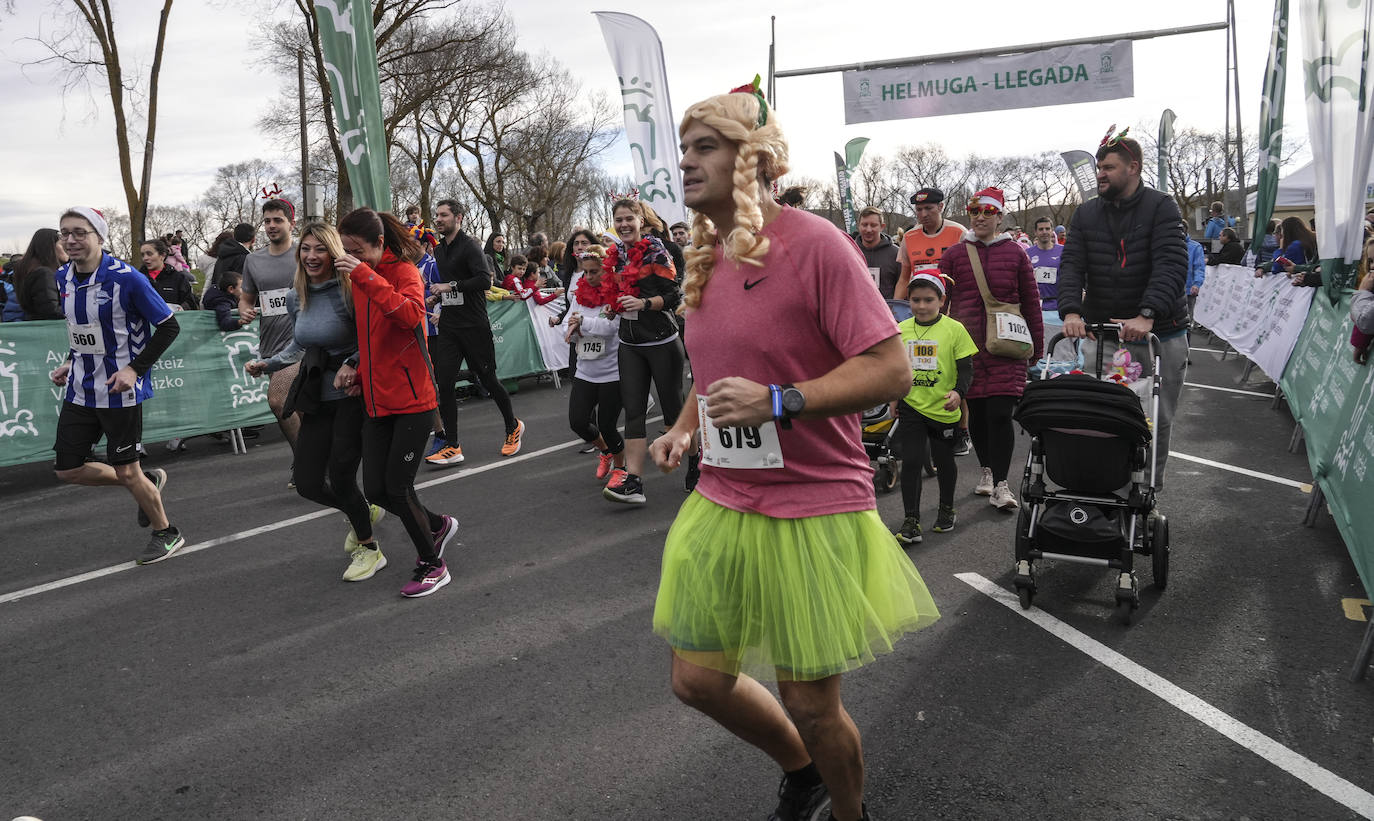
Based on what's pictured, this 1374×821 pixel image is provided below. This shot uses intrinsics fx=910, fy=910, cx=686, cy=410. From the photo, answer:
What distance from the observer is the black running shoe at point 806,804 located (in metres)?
2.44

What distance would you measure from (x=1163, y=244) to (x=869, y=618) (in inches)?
149

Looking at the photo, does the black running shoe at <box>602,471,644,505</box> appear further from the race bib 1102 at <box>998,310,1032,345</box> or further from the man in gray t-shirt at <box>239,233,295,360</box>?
the race bib 1102 at <box>998,310,1032,345</box>

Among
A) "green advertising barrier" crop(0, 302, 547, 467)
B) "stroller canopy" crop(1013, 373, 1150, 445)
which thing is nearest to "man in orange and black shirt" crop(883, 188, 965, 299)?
"stroller canopy" crop(1013, 373, 1150, 445)

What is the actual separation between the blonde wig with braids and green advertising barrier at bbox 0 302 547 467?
7555 mm

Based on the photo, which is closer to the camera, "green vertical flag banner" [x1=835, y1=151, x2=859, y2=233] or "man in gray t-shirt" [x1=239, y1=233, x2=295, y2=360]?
"man in gray t-shirt" [x1=239, y1=233, x2=295, y2=360]

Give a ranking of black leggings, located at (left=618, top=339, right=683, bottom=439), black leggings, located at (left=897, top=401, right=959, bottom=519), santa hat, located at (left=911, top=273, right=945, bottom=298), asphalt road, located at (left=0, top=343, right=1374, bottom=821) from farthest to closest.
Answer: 1. black leggings, located at (left=618, top=339, right=683, bottom=439)
2. santa hat, located at (left=911, top=273, right=945, bottom=298)
3. black leggings, located at (left=897, top=401, right=959, bottom=519)
4. asphalt road, located at (left=0, top=343, right=1374, bottom=821)

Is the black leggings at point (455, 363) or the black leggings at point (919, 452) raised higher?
the black leggings at point (455, 363)

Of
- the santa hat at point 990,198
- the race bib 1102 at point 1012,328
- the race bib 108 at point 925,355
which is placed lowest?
the race bib 108 at point 925,355

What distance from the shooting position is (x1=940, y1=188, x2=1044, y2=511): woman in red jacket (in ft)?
18.9

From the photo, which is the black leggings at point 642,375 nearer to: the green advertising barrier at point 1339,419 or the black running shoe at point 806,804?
the green advertising barrier at point 1339,419

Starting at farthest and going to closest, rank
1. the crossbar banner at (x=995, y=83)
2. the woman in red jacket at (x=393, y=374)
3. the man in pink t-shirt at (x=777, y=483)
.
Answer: the crossbar banner at (x=995, y=83), the woman in red jacket at (x=393, y=374), the man in pink t-shirt at (x=777, y=483)

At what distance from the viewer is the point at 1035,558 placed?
4.36m

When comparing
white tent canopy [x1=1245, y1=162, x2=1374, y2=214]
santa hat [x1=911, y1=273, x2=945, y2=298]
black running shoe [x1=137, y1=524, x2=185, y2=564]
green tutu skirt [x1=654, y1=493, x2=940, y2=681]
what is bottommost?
black running shoe [x1=137, y1=524, x2=185, y2=564]

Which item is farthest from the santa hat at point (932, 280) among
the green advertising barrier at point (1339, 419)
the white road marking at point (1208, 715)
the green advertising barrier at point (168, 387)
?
the green advertising barrier at point (168, 387)
